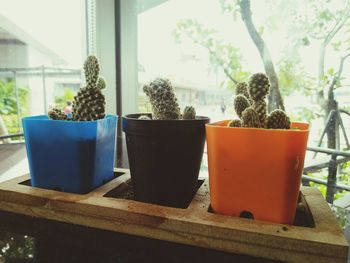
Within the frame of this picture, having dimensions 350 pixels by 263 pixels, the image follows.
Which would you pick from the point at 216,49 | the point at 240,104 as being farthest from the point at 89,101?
the point at 216,49

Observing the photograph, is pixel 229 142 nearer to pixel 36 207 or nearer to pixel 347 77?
pixel 36 207

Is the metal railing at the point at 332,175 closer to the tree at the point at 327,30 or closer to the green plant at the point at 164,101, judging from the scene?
the tree at the point at 327,30

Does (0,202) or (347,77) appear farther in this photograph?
(347,77)

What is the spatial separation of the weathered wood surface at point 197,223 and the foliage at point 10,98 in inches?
35.6

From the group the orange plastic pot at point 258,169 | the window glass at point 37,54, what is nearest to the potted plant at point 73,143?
the orange plastic pot at point 258,169

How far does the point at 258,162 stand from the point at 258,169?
0.01 meters

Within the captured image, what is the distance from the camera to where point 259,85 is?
455 mm

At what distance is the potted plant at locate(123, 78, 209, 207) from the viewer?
478 millimetres

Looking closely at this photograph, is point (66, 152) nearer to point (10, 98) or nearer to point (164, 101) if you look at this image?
point (164, 101)

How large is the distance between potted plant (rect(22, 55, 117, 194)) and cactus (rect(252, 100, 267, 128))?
0.29m

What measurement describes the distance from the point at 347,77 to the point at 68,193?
3.89 feet

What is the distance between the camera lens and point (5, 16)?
1.16 meters

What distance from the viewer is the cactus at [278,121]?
0.43 meters

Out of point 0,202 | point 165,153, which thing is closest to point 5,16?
point 0,202
